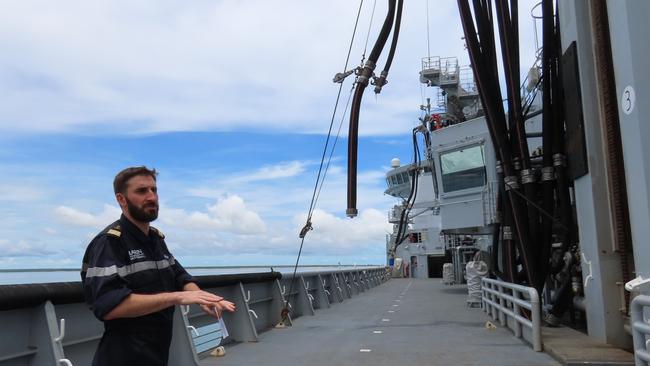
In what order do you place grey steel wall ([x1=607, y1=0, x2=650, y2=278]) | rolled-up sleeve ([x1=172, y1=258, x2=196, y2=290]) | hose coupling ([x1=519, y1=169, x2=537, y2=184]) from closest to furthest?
rolled-up sleeve ([x1=172, y1=258, x2=196, y2=290]) → grey steel wall ([x1=607, y1=0, x2=650, y2=278]) → hose coupling ([x1=519, y1=169, x2=537, y2=184])

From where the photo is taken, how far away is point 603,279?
650cm

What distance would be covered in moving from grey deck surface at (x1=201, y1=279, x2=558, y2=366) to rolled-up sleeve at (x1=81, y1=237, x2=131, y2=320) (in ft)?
13.2

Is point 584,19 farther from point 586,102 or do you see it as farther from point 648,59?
point 648,59

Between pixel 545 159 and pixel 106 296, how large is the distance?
25.5ft

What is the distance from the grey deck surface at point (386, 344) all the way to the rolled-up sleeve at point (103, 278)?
4033 millimetres

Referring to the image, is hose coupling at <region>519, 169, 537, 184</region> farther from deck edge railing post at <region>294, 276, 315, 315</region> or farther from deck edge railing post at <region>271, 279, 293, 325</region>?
deck edge railing post at <region>294, 276, 315, 315</region>

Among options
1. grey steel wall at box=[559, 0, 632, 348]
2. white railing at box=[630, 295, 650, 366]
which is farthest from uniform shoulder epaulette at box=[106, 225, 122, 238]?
grey steel wall at box=[559, 0, 632, 348]

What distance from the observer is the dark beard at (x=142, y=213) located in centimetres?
237

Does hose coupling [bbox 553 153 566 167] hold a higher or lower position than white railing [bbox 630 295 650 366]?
higher

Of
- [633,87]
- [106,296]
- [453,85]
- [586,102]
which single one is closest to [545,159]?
[586,102]

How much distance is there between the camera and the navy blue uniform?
2.17 meters

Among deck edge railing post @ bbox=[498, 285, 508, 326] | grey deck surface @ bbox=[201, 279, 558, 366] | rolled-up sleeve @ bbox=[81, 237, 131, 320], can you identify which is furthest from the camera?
deck edge railing post @ bbox=[498, 285, 508, 326]

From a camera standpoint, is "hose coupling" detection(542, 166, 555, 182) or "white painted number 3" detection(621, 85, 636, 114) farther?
"hose coupling" detection(542, 166, 555, 182)

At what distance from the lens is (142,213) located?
2.37 m
